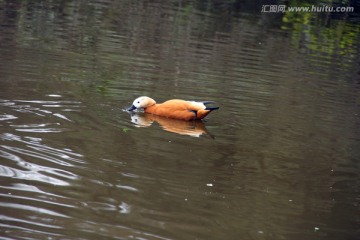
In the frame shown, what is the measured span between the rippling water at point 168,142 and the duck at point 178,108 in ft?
0.40

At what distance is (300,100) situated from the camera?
11.3 m

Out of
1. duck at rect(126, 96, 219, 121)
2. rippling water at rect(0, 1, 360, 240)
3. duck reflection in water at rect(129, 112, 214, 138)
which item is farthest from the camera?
duck at rect(126, 96, 219, 121)

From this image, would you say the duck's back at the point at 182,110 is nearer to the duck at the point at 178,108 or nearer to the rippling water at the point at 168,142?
the duck at the point at 178,108

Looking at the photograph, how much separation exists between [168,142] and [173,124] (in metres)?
1.11

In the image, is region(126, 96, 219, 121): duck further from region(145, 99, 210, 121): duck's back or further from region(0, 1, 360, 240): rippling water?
region(0, 1, 360, 240): rippling water

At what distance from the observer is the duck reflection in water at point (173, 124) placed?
8711mm

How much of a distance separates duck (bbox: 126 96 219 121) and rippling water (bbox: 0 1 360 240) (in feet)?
0.40

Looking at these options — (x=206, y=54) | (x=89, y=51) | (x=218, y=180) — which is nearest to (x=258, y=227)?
(x=218, y=180)

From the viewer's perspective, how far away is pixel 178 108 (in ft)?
30.1

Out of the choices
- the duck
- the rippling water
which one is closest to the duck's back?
the duck

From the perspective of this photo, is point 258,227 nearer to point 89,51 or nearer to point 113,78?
point 113,78

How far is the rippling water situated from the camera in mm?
5727

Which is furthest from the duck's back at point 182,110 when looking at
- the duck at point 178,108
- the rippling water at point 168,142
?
the rippling water at point 168,142

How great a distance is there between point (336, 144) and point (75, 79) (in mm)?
4329
